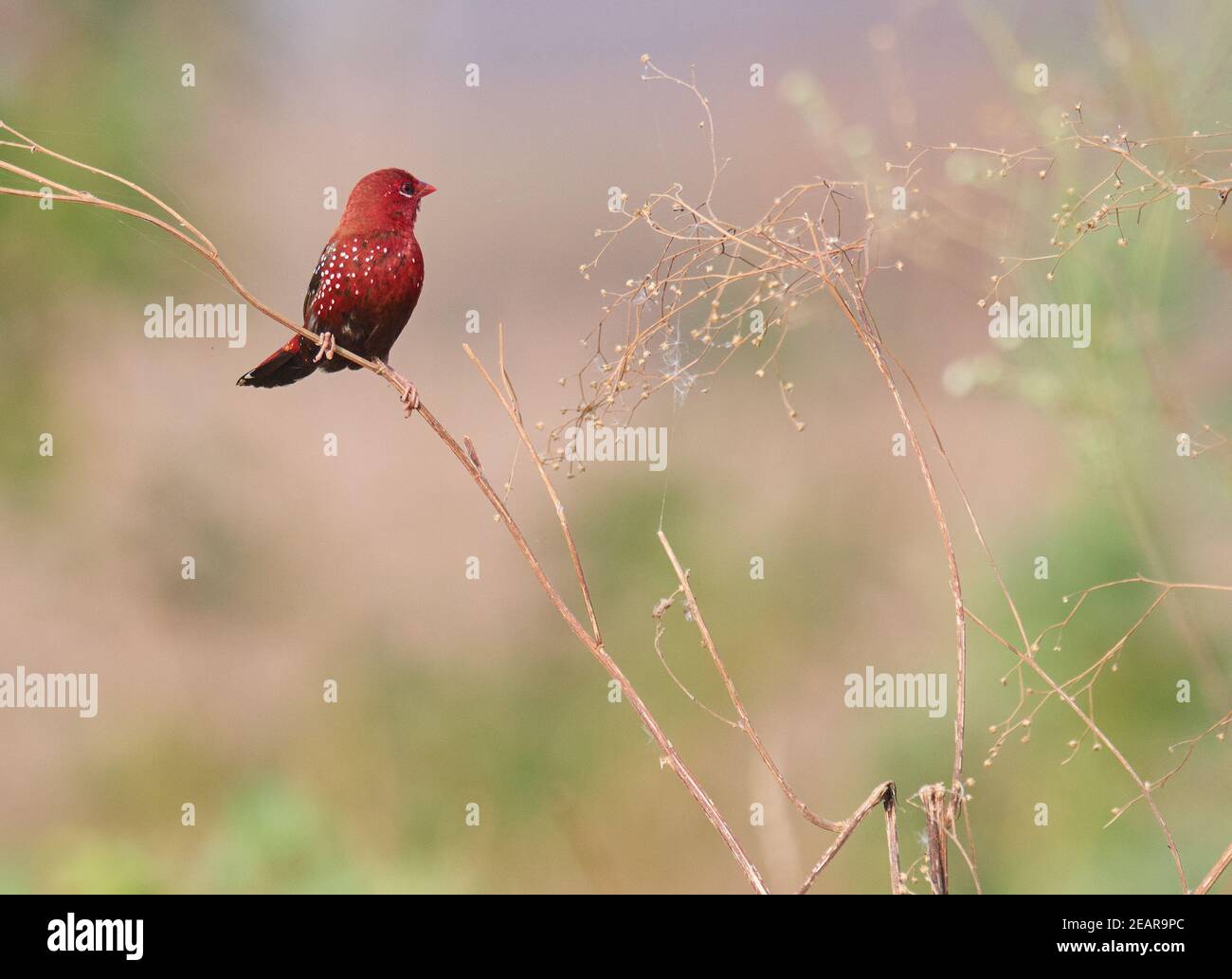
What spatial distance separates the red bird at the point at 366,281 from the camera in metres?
0.95

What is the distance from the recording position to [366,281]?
0.95 meters

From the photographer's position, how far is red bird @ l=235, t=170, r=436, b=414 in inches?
37.4

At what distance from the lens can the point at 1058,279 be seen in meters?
1.12

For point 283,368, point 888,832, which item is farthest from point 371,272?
point 888,832

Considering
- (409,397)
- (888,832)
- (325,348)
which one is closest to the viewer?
(888,832)

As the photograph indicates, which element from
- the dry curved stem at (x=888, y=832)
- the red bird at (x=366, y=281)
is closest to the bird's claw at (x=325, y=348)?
the red bird at (x=366, y=281)

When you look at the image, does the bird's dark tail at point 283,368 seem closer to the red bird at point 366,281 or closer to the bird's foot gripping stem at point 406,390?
the red bird at point 366,281

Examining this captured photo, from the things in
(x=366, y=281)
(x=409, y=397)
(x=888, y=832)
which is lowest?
(x=888, y=832)

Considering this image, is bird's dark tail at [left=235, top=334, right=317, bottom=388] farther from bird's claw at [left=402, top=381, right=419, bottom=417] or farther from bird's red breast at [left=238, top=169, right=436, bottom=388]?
bird's claw at [left=402, top=381, right=419, bottom=417]

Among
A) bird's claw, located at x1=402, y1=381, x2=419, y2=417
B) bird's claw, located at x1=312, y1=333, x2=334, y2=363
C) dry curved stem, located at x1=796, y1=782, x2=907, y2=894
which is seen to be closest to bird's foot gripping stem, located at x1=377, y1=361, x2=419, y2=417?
bird's claw, located at x1=402, y1=381, x2=419, y2=417

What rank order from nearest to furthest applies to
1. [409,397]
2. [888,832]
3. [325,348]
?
[888,832] < [409,397] < [325,348]

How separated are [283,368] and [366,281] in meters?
0.13

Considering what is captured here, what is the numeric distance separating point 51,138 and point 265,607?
1.96 ft

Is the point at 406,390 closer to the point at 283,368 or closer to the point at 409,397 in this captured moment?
the point at 409,397
